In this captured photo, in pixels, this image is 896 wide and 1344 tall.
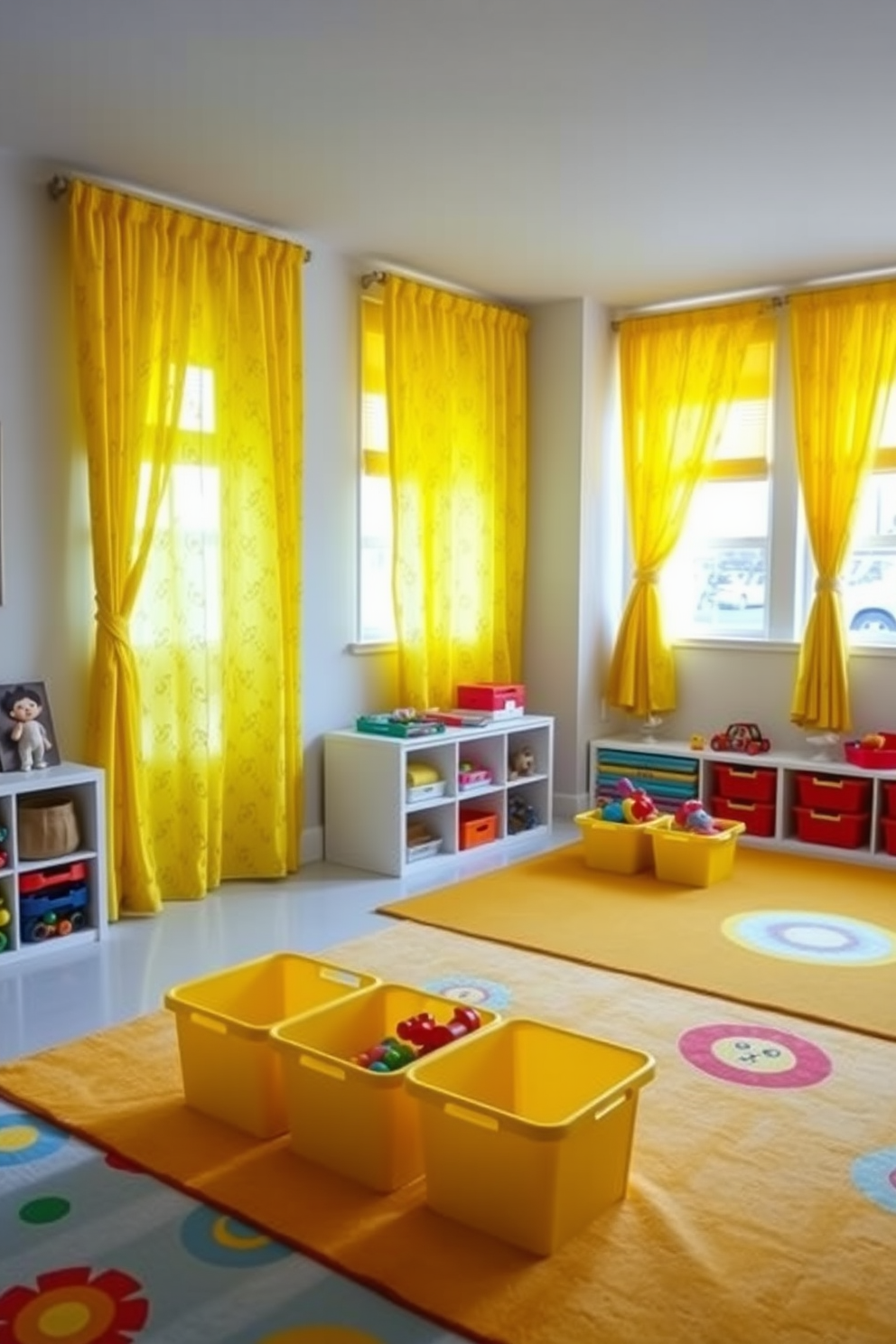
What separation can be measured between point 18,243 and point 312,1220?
9.78ft

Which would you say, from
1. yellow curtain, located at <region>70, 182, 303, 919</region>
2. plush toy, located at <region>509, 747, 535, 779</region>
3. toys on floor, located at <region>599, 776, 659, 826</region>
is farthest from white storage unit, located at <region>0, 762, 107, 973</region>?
plush toy, located at <region>509, 747, 535, 779</region>

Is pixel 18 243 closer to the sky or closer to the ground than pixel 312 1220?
closer to the sky

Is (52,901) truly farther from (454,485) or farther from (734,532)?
(734,532)

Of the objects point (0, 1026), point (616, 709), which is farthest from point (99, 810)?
point (616, 709)

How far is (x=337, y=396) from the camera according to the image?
4609mm

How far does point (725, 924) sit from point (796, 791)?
1303 millimetres

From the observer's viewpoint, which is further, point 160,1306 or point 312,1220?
point 312,1220

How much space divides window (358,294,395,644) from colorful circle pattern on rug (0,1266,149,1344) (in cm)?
316

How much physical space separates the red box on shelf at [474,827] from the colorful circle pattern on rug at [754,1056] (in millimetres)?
1921

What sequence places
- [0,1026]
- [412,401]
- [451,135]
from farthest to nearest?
1. [412,401]
2. [451,135]
3. [0,1026]

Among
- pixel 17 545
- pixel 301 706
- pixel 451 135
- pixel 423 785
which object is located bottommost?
pixel 423 785

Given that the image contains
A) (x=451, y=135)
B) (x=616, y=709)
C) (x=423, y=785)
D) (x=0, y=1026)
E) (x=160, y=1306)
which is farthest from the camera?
(x=616, y=709)

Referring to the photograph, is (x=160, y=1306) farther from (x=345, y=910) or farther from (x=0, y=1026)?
(x=345, y=910)

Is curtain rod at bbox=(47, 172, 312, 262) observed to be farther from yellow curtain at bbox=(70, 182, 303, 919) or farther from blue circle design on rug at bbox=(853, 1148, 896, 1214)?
blue circle design on rug at bbox=(853, 1148, 896, 1214)
